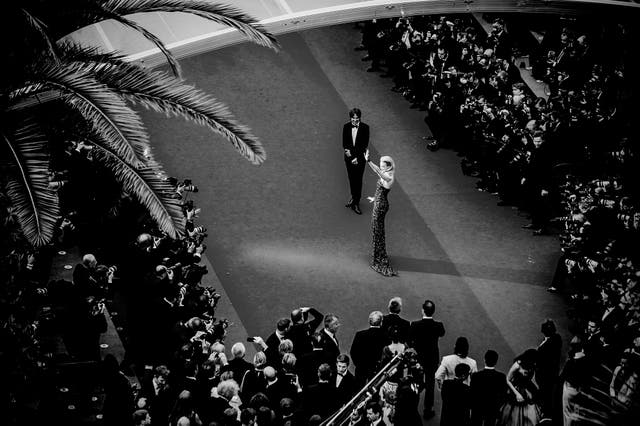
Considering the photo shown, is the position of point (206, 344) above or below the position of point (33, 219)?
below

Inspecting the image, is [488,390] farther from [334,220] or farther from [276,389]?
[334,220]

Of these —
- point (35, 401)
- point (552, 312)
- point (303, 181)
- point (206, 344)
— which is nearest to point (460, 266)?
point (552, 312)

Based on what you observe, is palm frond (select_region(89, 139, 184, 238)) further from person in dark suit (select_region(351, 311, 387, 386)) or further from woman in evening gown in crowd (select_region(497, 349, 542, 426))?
woman in evening gown in crowd (select_region(497, 349, 542, 426))

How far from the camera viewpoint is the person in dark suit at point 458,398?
474 inches

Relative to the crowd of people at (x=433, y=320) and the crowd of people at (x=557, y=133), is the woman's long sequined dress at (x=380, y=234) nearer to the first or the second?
the crowd of people at (x=433, y=320)

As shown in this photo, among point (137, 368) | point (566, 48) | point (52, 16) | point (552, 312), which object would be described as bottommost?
point (552, 312)

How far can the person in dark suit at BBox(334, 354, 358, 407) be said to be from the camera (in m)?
12.0

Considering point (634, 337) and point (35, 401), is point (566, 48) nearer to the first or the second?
point (634, 337)

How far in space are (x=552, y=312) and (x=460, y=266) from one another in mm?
1559

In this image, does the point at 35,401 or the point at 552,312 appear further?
the point at 552,312

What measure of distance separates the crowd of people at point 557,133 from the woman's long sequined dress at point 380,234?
2.36 m

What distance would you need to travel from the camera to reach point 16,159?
1091 centimetres

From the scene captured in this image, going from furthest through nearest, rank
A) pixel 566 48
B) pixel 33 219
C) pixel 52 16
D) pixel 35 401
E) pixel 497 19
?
pixel 497 19 < pixel 566 48 < pixel 35 401 < pixel 52 16 < pixel 33 219

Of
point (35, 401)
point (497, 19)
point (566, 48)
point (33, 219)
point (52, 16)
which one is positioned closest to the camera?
point (33, 219)
